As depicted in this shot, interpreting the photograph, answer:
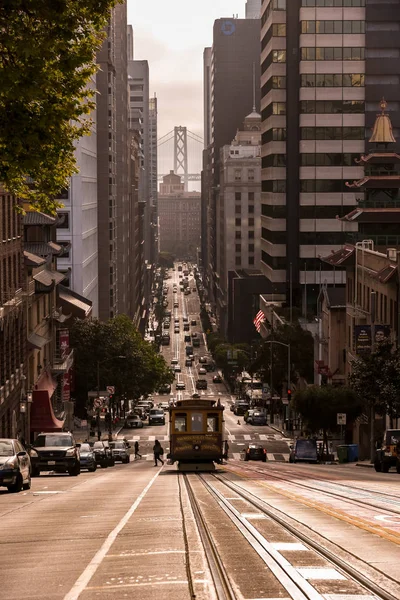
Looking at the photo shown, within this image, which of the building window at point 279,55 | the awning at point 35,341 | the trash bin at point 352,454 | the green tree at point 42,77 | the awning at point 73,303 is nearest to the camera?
the green tree at point 42,77

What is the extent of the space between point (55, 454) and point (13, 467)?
12.2m

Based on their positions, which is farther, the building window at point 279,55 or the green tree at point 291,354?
the building window at point 279,55

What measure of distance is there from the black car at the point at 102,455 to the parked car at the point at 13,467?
97.5ft

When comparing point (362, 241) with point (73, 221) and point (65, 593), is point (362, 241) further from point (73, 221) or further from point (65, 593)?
point (65, 593)

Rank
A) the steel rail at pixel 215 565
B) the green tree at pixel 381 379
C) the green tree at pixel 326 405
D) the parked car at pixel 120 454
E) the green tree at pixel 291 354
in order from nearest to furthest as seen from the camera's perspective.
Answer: the steel rail at pixel 215 565 < the green tree at pixel 381 379 < the parked car at pixel 120 454 < the green tree at pixel 326 405 < the green tree at pixel 291 354

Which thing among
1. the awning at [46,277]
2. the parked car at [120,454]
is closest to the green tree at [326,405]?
the parked car at [120,454]

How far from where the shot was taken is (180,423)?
4841 cm

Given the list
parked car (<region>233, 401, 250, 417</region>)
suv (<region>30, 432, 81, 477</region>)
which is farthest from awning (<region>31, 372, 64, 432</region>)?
parked car (<region>233, 401, 250, 417</region>)

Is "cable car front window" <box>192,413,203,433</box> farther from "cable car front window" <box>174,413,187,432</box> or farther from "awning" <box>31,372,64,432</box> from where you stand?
"awning" <box>31,372,64,432</box>

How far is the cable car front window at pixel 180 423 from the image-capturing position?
48.3m

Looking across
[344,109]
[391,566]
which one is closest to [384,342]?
[391,566]

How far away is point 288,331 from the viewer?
120438 millimetres

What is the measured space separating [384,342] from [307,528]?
139 ft

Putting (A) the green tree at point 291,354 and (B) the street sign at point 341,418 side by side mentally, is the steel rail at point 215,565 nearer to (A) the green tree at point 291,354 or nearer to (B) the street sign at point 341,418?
(B) the street sign at point 341,418
